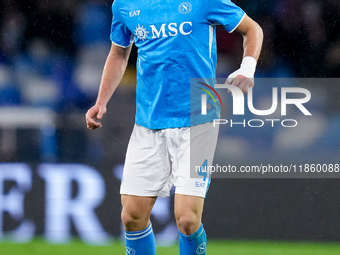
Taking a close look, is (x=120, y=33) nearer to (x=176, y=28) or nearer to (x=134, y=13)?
(x=134, y=13)

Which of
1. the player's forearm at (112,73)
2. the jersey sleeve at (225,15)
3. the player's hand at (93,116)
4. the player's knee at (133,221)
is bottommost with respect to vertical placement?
the player's knee at (133,221)

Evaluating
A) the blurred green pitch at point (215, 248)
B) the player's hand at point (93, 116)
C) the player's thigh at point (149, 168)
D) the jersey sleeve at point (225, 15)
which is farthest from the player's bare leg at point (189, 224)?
the blurred green pitch at point (215, 248)

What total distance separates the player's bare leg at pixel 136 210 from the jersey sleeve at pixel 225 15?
823 millimetres

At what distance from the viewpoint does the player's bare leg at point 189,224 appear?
262 centimetres

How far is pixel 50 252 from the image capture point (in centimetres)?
375

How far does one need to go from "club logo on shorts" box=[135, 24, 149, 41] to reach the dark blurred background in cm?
129

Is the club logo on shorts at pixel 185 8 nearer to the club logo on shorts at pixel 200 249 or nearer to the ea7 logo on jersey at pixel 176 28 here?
the ea7 logo on jersey at pixel 176 28

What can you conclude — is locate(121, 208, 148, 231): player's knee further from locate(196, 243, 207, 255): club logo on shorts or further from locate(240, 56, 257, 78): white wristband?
locate(240, 56, 257, 78): white wristband

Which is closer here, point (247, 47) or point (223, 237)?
point (247, 47)

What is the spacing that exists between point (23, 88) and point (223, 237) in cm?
159

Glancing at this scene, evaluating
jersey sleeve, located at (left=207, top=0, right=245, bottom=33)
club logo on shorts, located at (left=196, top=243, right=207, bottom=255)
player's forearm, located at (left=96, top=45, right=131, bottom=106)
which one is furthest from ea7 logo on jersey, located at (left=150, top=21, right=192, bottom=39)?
club logo on shorts, located at (left=196, top=243, right=207, bottom=255)

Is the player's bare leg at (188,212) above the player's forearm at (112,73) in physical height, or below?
below

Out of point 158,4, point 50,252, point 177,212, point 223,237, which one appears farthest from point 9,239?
point 158,4

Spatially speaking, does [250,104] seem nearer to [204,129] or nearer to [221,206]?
[221,206]
